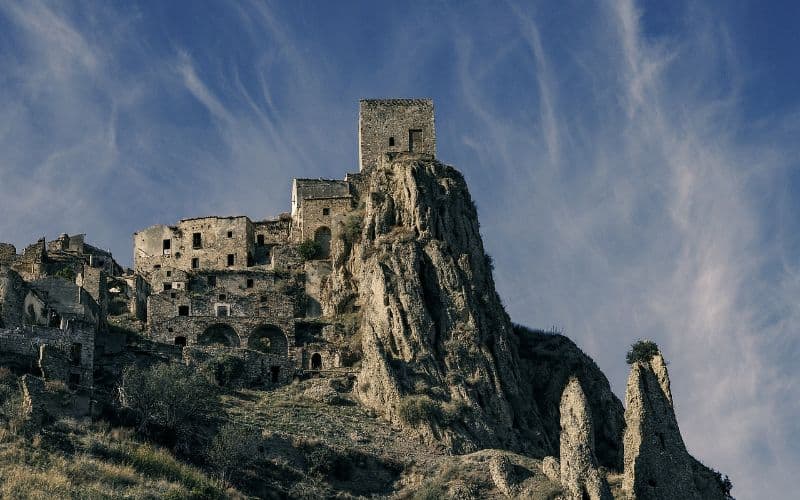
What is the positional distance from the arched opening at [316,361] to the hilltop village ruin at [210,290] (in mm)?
75

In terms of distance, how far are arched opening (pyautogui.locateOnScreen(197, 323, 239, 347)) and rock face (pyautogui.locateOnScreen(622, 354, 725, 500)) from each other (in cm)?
2614

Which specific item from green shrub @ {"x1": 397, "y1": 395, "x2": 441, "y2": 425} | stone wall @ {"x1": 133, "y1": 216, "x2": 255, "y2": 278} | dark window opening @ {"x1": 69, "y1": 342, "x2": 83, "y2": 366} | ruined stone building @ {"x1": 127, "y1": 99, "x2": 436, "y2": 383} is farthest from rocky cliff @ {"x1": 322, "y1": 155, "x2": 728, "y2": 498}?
dark window opening @ {"x1": 69, "y1": 342, "x2": 83, "y2": 366}

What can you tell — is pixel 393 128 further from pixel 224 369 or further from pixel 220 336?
pixel 224 369

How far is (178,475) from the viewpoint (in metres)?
57.1

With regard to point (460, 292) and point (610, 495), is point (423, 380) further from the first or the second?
point (610, 495)

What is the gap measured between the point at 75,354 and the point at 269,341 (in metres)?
13.1

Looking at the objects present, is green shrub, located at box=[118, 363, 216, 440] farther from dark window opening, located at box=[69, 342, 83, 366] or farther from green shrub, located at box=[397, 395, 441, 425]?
green shrub, located at box=[397, 395, 441, 425]

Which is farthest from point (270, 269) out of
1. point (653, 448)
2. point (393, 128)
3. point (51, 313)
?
point (653, 448)

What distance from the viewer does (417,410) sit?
2665 inches

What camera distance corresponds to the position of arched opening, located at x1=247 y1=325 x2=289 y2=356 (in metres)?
75.8

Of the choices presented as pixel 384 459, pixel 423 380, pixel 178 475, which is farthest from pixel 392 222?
pixel 178 475

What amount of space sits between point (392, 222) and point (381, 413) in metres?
14.6

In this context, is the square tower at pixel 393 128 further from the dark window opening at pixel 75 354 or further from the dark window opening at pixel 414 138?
the dark window opening at pixel 75 354

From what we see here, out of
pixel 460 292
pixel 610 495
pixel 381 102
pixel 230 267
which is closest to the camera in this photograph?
pixel 610 495
